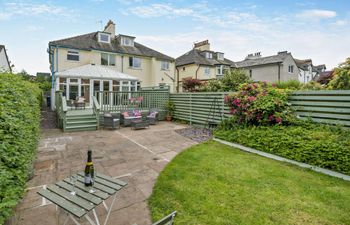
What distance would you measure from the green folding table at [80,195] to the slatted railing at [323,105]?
5563 mm

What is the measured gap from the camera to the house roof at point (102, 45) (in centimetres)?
1612

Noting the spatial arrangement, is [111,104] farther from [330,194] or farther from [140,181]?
[330,194]

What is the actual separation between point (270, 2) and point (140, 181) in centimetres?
1015

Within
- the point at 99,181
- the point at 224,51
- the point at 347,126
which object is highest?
the point at 224,51

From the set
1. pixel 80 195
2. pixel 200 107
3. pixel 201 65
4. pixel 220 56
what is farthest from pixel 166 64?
pixel 80 195

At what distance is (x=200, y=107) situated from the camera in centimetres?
969

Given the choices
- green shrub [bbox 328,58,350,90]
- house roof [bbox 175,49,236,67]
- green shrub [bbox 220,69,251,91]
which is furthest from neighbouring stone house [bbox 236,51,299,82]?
green shrub [bbox 328,58,350,90]

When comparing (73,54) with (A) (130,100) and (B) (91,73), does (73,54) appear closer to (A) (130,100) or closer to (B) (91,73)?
(B) (91,73)

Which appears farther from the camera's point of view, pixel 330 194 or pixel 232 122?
pixel 232 122

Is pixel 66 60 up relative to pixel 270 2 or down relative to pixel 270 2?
down

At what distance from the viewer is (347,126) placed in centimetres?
472

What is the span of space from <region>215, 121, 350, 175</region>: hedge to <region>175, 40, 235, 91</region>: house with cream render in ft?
60.7

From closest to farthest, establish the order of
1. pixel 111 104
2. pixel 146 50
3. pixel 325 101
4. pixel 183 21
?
pixel 325 101 < pixel 111 104 < pixel 183 21 < pixel 146 50

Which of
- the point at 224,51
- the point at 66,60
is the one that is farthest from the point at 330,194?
the point at 224,51
